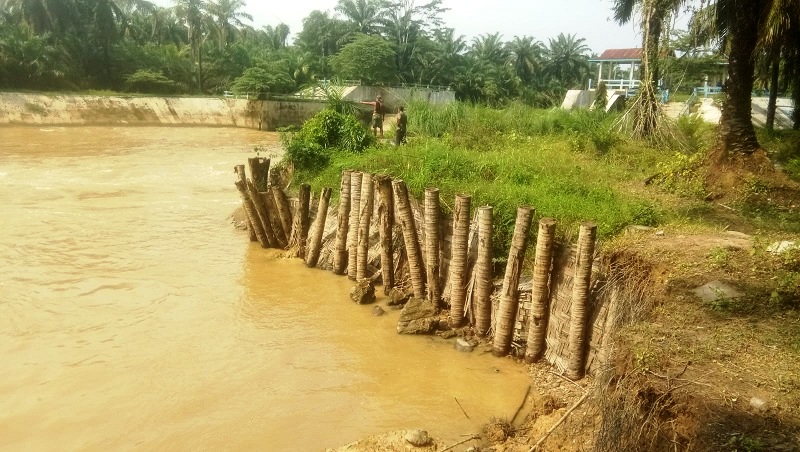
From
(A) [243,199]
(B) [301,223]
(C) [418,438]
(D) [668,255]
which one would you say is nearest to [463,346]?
(C) [418,438]

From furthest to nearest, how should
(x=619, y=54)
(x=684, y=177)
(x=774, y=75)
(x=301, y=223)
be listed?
(x=619, y=54), (x=774, y=75), (x=684, y=177), (x=301, y=223)

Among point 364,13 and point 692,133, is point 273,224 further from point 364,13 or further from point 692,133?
point 364,13

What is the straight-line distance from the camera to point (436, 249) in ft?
25.7

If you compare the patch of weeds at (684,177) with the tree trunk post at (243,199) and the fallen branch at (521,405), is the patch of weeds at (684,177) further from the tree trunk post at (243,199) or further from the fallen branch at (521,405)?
the tree trunk post at (243,199)

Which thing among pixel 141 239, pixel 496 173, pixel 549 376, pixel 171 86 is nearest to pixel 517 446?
pixel 549 376

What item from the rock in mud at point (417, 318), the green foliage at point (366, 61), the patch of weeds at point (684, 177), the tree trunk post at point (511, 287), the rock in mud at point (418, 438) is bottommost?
the rock in mud at point (418, 438)

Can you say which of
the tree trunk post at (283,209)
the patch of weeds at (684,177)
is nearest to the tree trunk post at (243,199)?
the tree trunk post at (283,209)

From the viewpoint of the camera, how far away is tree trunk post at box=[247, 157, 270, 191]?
1129 cm

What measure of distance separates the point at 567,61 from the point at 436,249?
179ft

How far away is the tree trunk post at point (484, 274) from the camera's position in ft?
23.0

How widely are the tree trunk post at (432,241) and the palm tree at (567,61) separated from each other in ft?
175

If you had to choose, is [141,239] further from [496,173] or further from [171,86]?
[171,86]

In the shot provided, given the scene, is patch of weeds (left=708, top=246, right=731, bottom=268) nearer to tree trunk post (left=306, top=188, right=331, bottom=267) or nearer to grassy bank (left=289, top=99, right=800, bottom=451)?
grassy bank (left=289, top=99, right=800, bottom=451)

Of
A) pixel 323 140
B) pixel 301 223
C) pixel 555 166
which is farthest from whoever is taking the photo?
pixel 323 140
